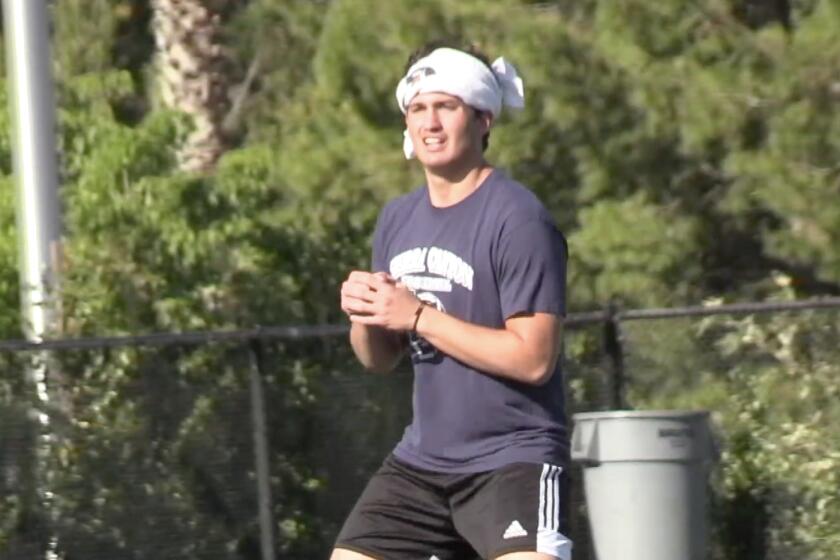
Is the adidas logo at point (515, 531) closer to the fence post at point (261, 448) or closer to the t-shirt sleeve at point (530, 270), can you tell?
the t-shirt sleeve at point (530, 270)

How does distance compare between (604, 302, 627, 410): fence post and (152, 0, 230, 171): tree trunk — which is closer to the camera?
(604, 302, 627, 410): fence post

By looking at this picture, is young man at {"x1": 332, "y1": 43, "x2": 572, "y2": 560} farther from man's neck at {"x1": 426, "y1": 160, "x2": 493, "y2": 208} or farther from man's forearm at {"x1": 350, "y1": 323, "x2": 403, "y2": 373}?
man's forearm at {"x1": 350, "y1": 323, "x2": 403, "y2": 373}

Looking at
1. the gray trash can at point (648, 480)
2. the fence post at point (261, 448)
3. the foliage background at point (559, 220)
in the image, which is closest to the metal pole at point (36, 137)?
the foliage background at point (559, 220)

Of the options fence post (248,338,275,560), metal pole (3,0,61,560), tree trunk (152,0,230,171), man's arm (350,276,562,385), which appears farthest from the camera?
tree trunk (152,0,230,171)

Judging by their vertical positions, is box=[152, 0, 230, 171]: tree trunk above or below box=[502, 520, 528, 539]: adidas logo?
above

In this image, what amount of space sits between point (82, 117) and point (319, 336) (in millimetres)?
3908

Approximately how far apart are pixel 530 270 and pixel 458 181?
314 mm

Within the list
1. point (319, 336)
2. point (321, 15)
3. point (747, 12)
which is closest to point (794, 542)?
point (319, 336)

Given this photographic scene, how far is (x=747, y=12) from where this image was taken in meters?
11.3

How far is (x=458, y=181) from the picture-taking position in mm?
4523

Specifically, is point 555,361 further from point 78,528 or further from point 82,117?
point 82,117

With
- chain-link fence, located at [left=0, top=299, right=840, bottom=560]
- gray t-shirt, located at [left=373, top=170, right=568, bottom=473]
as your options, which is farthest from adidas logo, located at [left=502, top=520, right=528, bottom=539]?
chain-link fence, located at [left=0, top=299, right=840, bottom=560]

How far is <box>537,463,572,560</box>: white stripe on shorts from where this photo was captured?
4.46 m

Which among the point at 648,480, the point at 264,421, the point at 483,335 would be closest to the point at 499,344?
the point at 483,335
